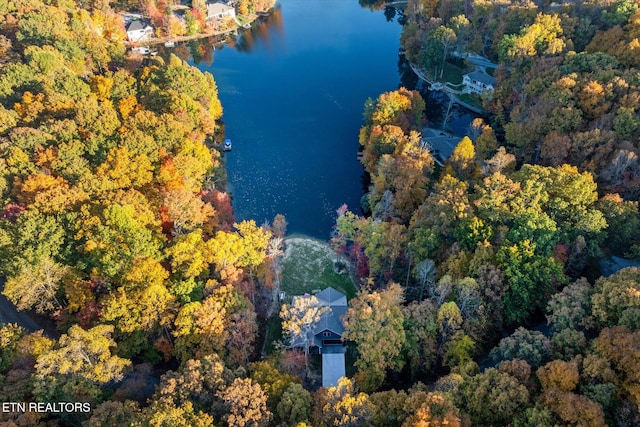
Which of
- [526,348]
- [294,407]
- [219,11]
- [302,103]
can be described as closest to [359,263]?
[526,348]

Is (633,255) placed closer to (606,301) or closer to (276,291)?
(606,301)

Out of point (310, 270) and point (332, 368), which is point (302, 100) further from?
point (332, 368)

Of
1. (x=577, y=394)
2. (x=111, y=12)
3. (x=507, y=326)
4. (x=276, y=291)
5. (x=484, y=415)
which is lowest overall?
(x=276, y=291)

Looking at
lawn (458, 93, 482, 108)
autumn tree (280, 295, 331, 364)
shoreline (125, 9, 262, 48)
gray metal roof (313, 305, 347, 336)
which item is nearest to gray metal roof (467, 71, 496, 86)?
lawn (458, 93, 482, 108)

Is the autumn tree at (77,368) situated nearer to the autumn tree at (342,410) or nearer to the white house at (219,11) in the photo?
the autumn tree at (342,410)

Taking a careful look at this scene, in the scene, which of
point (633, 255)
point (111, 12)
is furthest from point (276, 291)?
point (111, 12)

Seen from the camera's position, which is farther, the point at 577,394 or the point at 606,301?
the point at 606,301
